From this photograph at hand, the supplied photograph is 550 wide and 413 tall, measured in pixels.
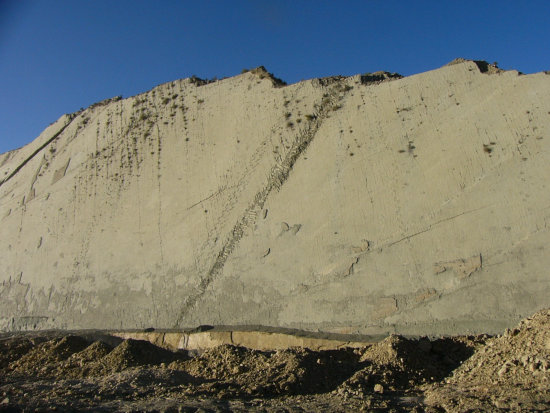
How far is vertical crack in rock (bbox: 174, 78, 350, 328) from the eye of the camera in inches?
467

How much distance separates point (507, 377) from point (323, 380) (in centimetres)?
237

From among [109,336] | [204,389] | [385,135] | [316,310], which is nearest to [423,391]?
[204,389]

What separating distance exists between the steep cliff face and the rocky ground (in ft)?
6.35

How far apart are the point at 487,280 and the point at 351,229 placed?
3.09 metres

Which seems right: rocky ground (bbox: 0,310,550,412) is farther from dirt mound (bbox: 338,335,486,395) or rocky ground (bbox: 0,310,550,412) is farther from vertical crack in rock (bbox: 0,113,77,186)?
vertical crack in rock (bbox: 0,113,77,186)

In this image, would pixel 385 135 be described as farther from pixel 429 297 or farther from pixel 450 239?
pixel 429 297

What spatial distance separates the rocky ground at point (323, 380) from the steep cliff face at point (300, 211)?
6.35 ft

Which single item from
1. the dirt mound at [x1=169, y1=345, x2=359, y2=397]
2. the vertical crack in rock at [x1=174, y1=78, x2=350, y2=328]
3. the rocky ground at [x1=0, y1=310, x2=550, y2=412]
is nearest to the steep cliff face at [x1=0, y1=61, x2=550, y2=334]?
the vertical crack in rock at [x1=174, y1=78, x2=350, y2=328]

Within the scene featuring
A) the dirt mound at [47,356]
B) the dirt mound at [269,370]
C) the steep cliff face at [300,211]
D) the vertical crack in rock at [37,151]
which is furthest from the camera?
the vertical crack in rock at [37,151]

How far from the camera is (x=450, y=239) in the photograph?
9938mm

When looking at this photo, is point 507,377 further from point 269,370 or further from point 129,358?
point 129,358

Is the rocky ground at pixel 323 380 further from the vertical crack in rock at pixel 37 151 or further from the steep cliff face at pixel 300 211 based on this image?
the vertical crack in rock at pixel 37 151

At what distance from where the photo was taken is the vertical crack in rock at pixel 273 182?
11.9 m

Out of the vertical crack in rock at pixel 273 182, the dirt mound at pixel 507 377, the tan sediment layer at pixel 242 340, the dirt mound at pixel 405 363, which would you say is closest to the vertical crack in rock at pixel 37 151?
the tan sediment layer at pixel 242 340
